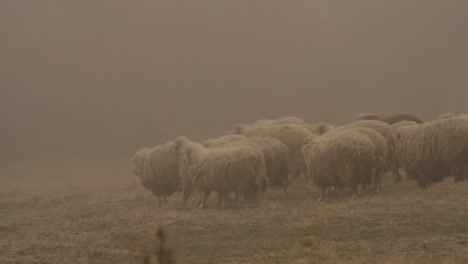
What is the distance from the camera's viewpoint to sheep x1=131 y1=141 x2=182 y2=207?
22.5 metres

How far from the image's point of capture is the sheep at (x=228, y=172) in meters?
18.6

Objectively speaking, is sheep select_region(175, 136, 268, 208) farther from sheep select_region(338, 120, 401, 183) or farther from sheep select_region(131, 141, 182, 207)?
sheep select_region(338, 120, 401, 183)

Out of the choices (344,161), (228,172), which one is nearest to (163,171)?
(228,172)

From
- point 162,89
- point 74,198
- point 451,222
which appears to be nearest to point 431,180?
point 451,222

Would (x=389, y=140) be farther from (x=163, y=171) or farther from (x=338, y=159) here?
(x=163, y=171)

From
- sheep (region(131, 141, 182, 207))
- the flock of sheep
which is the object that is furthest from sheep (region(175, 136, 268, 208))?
sheep (region(131, 141, 182, 207))

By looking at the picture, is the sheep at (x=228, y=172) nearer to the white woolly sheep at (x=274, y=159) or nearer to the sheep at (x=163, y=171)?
the white woolly sheep at (x=274, y=159)

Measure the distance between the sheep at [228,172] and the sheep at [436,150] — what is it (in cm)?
438

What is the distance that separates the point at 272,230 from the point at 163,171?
946 cm

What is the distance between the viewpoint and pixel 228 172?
61.8 feet

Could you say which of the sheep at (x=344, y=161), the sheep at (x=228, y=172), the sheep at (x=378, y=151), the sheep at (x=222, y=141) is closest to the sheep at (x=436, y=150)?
the sheep at (x=378, y=151)

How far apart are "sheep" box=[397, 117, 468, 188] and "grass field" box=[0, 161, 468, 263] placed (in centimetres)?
44

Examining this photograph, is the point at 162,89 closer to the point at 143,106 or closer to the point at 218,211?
the point at 143,106

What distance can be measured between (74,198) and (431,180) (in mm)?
14908
